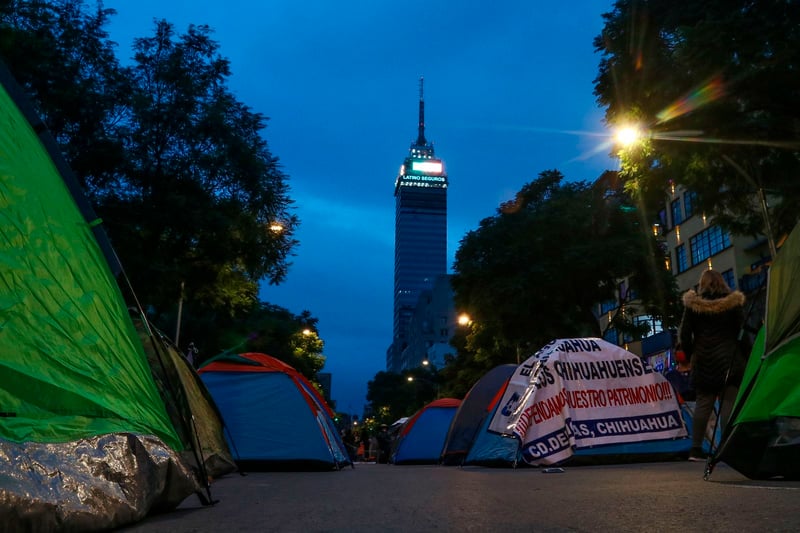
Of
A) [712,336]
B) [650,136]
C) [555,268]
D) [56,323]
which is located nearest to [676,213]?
[555,268]

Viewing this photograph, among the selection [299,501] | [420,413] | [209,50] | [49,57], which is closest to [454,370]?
[420,413]

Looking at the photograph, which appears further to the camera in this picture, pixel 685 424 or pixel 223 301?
pixel 223 301

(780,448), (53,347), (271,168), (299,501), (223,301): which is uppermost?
(271,168)

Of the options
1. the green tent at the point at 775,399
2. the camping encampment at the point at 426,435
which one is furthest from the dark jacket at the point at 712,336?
the camping encampment at the point at 426,435

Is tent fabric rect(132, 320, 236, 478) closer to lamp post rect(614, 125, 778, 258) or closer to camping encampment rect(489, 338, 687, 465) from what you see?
camping encampment rect(489, 338, 687, 465)

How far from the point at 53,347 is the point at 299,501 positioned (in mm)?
1927

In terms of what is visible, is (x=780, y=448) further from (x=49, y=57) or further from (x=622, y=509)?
(x=49, y=57)

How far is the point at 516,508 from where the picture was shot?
366 centimetres

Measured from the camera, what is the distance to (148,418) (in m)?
3.72

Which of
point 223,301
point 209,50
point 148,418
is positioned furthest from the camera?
point 223,301

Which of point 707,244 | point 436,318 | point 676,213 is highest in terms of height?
point 436,318

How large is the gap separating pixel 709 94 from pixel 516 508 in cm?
848

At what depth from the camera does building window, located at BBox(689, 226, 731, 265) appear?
32.2 metres

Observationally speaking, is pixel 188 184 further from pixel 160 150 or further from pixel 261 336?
pixel 261 336
